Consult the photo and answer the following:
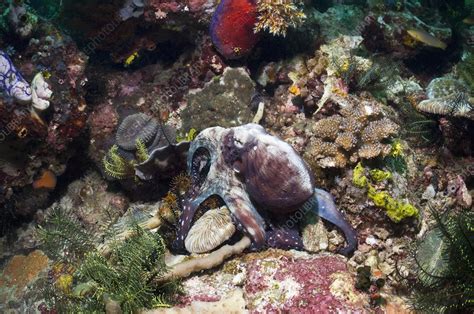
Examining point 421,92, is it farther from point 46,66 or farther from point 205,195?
point 46,66

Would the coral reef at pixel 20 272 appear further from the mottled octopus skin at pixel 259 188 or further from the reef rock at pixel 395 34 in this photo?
the reef rock at pixel 395 34

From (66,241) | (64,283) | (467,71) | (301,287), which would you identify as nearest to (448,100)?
(467,71)

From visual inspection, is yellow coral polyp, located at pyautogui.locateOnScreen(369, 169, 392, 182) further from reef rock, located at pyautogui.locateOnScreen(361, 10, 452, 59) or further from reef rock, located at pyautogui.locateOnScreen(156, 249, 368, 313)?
reef rock, located at pyautogui.locateOnScreen(361, 10, 452, 59)

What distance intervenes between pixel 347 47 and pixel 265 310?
5331 mm

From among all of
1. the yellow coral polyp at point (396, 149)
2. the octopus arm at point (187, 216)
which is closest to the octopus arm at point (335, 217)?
the yellow coral polyp at point (396, 149)

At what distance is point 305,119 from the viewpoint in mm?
6137

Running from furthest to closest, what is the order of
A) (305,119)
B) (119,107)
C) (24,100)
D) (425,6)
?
(425,6) → (119,107) → (305,119) → (24,100)

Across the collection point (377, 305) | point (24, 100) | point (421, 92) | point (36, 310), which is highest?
point (24, 100)

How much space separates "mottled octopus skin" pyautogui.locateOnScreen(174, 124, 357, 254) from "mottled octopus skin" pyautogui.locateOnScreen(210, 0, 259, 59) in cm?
219

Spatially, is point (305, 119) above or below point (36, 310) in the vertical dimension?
above

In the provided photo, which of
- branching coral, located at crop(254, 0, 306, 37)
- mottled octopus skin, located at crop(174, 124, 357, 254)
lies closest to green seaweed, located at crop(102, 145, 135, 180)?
mottled octopus skin, located at crop(174, 124, 357, 254)

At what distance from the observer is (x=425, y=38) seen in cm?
677

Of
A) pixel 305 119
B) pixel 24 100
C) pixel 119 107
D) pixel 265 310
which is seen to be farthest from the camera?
pixel 119 107

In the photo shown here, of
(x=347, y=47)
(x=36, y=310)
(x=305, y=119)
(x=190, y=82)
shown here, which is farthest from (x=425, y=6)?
(x=36, y=310)
